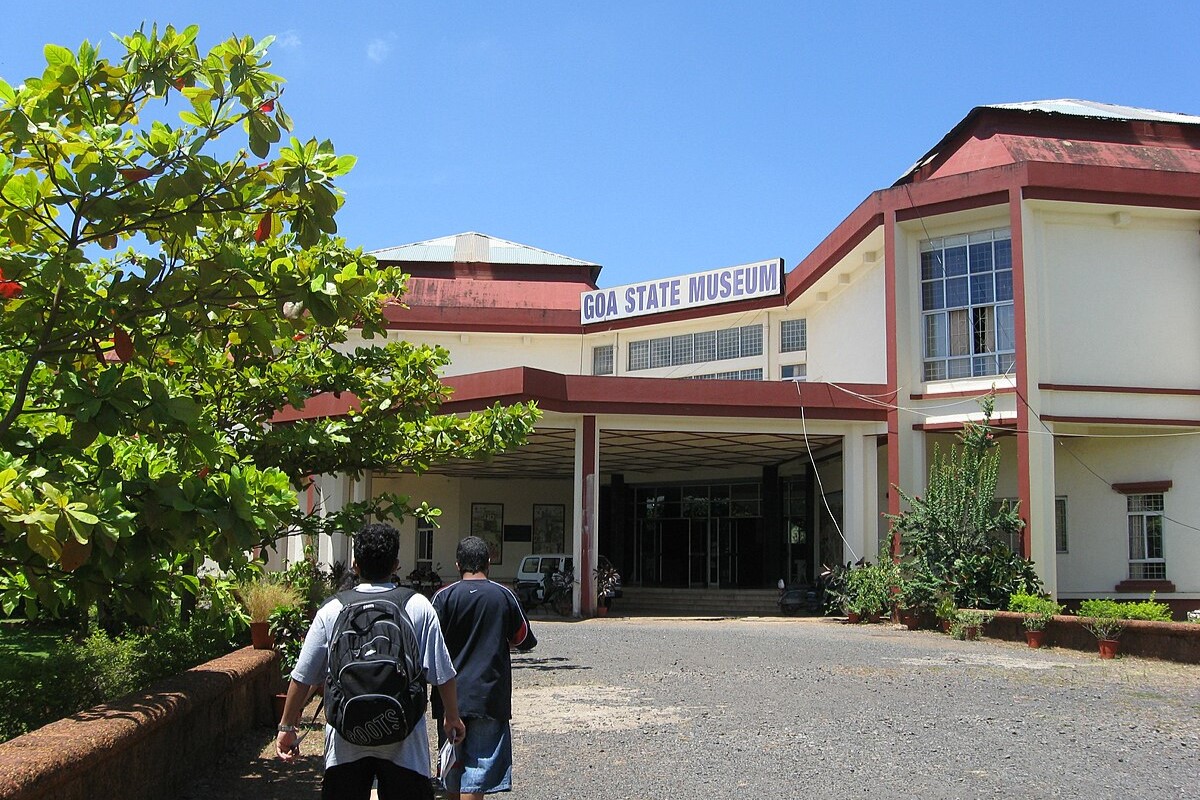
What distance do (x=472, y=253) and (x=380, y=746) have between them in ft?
101

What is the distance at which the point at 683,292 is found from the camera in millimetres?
27531

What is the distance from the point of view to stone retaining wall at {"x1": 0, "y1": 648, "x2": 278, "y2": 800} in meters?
4.54

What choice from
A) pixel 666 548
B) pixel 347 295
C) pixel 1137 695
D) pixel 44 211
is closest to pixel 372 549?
pixel 347 295

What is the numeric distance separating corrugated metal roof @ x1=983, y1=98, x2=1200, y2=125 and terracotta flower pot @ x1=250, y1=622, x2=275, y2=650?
18.0 meters

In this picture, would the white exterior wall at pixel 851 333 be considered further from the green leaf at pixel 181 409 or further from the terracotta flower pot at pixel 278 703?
the green leaf at pixel 181 409

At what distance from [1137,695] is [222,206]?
9.32m

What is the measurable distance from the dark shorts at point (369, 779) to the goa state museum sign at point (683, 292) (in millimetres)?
22519

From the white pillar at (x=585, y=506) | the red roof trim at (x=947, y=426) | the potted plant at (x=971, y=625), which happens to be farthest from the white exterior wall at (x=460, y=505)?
the potted plant at (x=971, y=625)

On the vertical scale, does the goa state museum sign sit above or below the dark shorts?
above

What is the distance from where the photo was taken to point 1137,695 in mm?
10273

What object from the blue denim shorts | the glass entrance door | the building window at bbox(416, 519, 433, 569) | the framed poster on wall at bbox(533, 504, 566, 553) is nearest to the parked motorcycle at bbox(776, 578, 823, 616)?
the glass entrance door

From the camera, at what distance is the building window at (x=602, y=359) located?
98.3ft

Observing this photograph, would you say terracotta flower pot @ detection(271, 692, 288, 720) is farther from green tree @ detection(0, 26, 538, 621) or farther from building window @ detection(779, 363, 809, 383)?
building window @ detection(779, 363, 809, 383)

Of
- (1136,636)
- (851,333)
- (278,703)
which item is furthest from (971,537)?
(278,703)
